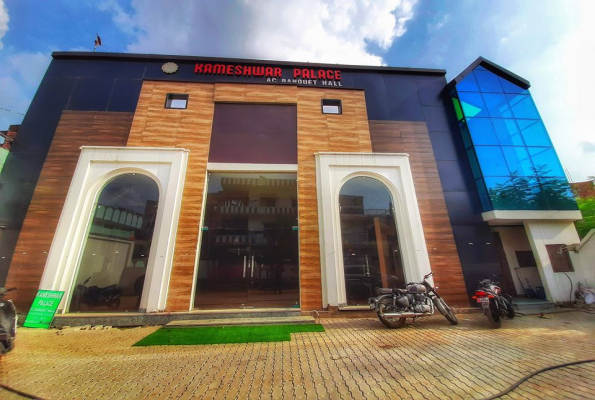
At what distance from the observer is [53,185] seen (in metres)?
7.58

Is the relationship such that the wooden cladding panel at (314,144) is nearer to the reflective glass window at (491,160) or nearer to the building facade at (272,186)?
the building facade at (272,186)

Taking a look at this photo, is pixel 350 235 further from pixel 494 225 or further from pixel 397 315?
pixel 494 225

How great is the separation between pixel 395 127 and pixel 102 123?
39.0ft

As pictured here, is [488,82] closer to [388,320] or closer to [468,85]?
[468,85]

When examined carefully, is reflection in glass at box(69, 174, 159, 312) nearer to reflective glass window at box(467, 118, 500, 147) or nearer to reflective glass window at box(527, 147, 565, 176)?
reflective glass window at box(467, 118, 500, 147)

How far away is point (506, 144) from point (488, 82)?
321 centimetres

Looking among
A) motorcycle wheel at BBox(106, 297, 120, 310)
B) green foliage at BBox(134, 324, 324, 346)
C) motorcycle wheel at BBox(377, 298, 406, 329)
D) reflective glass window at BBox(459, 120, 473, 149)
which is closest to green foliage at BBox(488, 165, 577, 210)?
reflective glass window at BBox(459, 120, 473, 149)

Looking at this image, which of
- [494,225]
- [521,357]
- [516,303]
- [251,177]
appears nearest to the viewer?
[521,357]

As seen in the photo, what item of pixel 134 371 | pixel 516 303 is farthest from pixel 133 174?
pixel 516 303

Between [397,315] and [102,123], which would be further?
[102,123]

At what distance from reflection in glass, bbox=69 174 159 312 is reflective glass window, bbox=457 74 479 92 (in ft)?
43.7

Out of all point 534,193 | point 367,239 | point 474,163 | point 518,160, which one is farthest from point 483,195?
point 367,239

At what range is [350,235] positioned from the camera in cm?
780

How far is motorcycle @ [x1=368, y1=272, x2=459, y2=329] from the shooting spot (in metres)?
5.72
